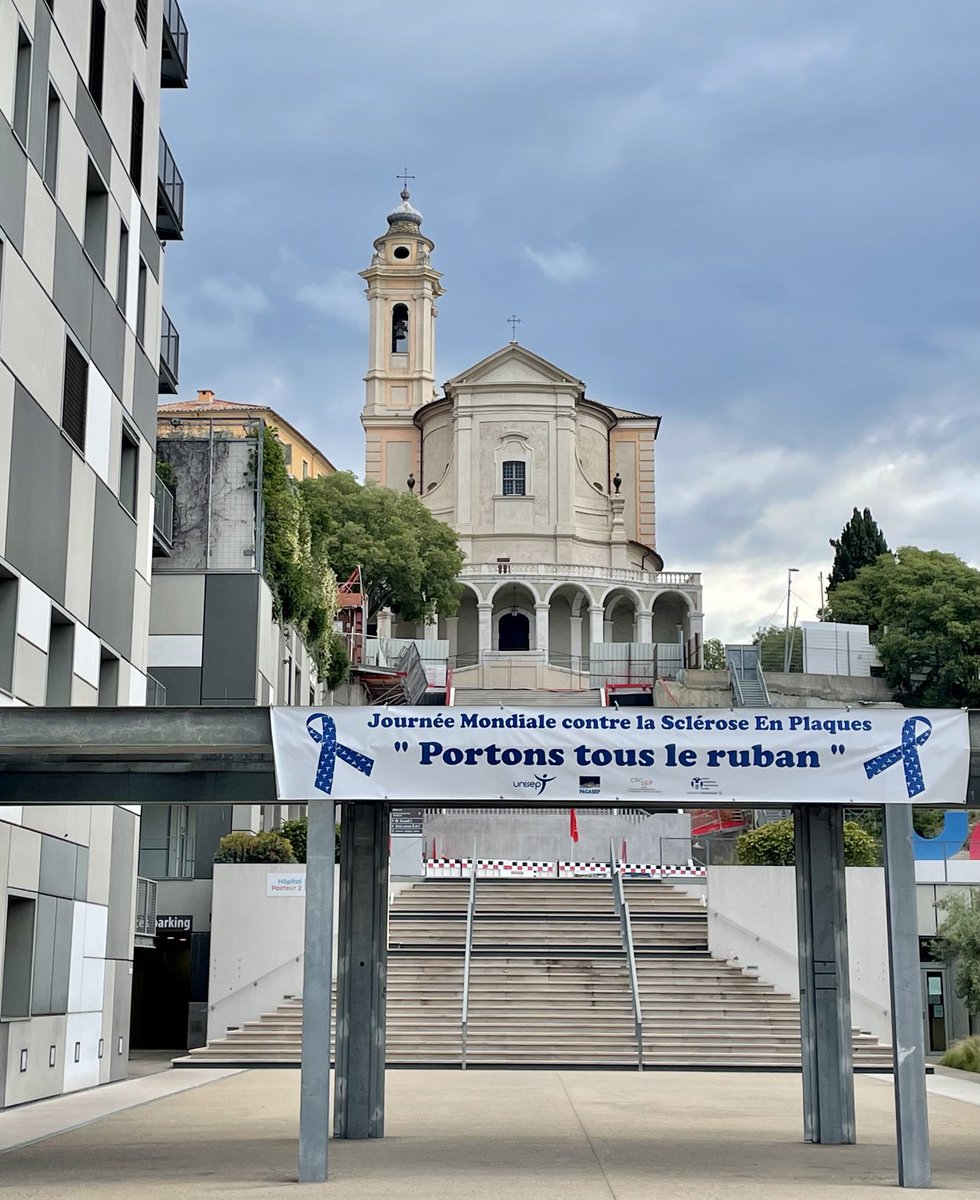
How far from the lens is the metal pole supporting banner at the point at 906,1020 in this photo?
11.8m

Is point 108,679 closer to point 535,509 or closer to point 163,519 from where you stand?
point 163,519

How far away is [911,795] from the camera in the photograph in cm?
1284

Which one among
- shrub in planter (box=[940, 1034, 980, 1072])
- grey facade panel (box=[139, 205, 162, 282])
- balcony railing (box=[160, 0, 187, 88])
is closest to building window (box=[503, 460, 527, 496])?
balcony railing (box=[160, 0, 187, 88])

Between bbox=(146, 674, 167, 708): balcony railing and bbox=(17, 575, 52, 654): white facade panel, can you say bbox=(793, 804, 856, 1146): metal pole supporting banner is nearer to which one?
bbox=(17, 575, 52, 654): white facade panel

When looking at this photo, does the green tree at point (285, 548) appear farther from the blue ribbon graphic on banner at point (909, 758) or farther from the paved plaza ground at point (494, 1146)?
the blue ribbon graphic on banner at point (909, 758)

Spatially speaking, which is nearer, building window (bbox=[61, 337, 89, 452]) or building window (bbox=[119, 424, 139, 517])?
building window (bbox=[61, 337, 89, 452])

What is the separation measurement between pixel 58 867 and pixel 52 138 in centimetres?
950

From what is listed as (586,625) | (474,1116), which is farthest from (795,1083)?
(586,625)

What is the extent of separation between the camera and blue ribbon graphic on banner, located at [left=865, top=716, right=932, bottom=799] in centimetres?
1284

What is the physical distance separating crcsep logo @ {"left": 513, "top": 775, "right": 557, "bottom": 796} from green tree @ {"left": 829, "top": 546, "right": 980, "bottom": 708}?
60.1 meters

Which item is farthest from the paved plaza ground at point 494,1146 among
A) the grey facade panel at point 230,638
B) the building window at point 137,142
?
the building window at point 137,142

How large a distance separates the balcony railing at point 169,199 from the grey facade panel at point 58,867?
42.4ft

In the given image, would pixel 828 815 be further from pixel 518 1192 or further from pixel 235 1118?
pixel 235 1118

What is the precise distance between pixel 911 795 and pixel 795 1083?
485 inches
